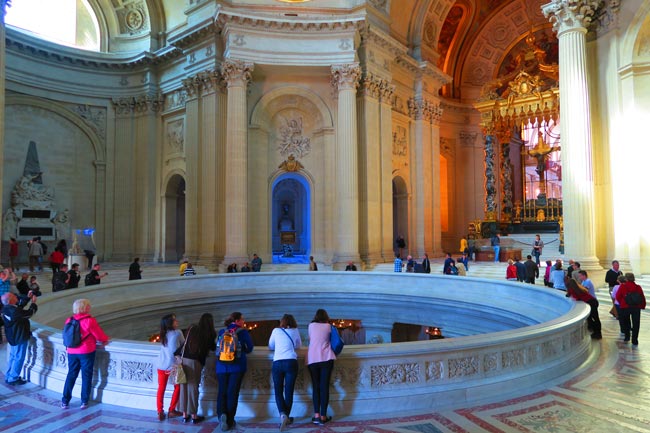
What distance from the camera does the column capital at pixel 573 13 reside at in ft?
42.0

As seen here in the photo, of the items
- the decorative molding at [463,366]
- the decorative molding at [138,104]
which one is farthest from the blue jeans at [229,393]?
the decorative molding at [138,104]

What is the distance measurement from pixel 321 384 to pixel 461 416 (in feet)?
4.87

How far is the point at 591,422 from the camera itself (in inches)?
177

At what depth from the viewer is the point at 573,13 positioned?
42.2 feet

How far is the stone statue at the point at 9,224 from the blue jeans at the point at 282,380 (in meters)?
18.3

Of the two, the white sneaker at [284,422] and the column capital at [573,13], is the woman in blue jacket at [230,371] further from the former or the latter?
the column capital at [573,13]

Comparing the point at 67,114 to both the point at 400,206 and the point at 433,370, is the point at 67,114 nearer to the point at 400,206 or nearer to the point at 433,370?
the point at 400,206

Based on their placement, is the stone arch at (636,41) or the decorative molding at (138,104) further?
the decorative molding at (138,104)

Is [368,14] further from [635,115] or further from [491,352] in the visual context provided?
[491,352]

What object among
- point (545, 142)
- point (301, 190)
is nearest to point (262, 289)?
point (301, 190)

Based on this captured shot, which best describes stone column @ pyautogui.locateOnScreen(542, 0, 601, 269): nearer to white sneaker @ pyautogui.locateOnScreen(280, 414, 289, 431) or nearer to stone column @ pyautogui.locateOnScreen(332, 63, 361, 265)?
stone column @ pyautogui.locateOnScreen(332, 63, 361, 265)

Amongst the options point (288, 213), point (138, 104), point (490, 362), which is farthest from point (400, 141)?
point (490, 362)

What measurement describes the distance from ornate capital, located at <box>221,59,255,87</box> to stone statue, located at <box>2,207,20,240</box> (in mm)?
10416

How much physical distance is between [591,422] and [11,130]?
905 inches
